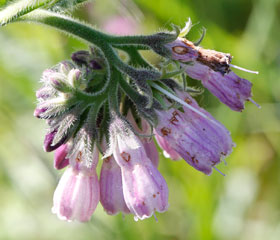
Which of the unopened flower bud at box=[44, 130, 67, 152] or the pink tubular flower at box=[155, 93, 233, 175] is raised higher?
the pink tubular flower at box=[155, 93, 233, 175]

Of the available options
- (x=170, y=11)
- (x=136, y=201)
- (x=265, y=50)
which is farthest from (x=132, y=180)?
(x=265, y=50)

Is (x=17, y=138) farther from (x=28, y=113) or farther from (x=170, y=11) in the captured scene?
(x=170, y=11)

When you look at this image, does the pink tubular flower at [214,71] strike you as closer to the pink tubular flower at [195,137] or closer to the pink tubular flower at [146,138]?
the pink tubular flower at [195,137]

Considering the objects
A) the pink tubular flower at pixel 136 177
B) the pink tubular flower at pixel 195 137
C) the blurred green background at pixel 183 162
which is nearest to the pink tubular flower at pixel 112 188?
the pink tubular flower at pixel 136 177

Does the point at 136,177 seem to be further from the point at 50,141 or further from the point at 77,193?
the point at 50,141

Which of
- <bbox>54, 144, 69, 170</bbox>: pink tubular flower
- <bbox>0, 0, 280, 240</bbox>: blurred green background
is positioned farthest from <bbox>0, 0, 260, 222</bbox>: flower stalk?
<bbox>0, 0, 280, 240</bbox>: blurred green background

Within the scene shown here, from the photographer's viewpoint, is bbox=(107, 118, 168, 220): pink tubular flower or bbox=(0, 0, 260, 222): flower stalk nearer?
bbox=(107, 118, 168, 220): pink tubular flower

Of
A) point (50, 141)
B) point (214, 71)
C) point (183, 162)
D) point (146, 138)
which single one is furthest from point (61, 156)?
point (183, 162)

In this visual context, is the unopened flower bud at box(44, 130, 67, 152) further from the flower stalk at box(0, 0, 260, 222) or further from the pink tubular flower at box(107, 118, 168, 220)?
the pink tubular flower at box(107, 118, 168, 220)
